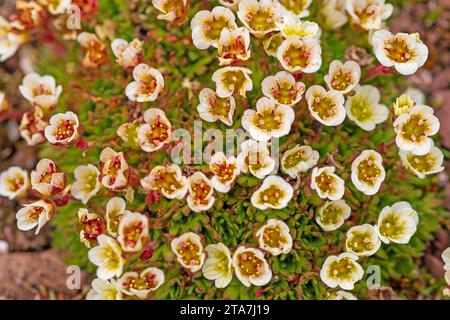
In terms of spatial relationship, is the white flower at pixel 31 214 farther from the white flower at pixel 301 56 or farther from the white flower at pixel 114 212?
the white flower at pixel 301 56

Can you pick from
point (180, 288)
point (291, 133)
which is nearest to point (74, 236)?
point (180, 288)

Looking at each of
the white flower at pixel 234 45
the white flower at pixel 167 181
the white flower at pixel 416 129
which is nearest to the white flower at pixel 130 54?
the white flower at pixel 234 45

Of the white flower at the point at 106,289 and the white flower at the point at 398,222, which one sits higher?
the white flower at the point at 398,222

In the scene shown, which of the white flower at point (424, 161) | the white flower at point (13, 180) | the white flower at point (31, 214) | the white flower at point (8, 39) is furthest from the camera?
the white flower at point (8, 39)

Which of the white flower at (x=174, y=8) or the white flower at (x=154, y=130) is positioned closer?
the white flower at (x=154, y=130)

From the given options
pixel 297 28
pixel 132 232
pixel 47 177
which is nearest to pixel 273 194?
pixel 132 232

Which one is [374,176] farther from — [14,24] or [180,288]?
[14,24]

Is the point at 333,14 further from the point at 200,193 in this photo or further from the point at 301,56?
the point at 200,193
